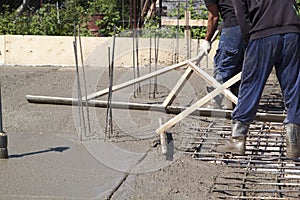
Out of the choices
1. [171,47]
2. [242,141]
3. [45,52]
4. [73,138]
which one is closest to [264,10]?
[242,141]

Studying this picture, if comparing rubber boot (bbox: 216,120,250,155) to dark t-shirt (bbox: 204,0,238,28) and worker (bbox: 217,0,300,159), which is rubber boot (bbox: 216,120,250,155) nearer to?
worker (bbox: 217,0,300,159)

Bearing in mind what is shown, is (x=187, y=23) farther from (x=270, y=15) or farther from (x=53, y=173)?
(x=53, y=173)

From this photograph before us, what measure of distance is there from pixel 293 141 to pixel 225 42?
2.05m

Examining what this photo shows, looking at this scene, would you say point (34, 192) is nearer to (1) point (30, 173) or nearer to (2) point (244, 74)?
(1) point (30, 173)

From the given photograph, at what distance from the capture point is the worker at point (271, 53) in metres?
5.10

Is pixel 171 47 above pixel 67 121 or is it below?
above

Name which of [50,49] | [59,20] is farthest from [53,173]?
[59,20]

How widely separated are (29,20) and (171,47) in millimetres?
3486

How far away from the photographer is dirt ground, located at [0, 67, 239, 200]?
15.0 ft

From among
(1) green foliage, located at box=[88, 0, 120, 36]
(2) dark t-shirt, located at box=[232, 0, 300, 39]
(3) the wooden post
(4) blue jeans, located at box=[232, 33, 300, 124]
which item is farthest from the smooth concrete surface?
(1) green foliage, located at box=[88, 0, 120, 36]

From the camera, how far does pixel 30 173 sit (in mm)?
4977

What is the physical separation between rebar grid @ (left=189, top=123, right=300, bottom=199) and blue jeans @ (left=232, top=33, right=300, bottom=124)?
1.31 ft

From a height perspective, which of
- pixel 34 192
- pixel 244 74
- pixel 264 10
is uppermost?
pixel 264 10

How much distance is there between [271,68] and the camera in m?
5.21
